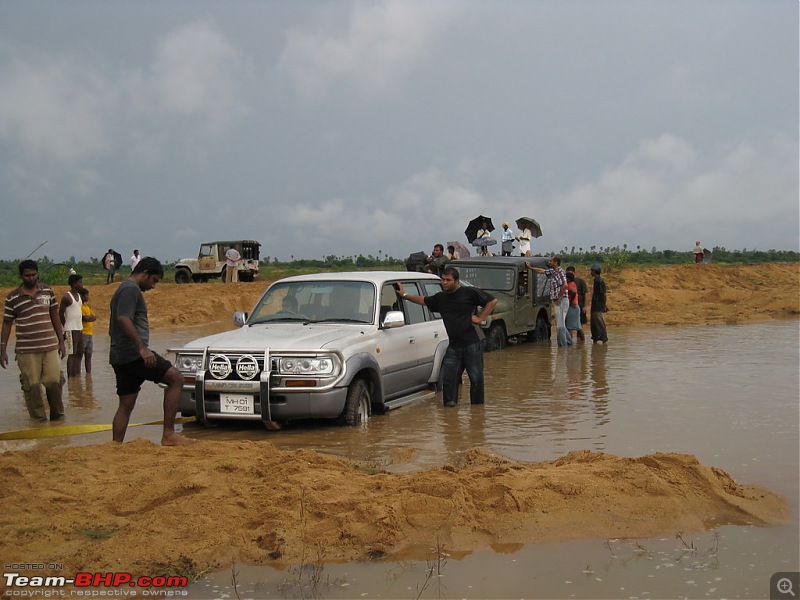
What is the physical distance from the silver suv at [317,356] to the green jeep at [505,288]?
6540 mm

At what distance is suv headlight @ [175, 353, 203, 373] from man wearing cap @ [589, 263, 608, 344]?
1096cm

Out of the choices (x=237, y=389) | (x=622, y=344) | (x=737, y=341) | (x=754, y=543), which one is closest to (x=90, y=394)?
(x=237, y=389)

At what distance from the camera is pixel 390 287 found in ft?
34.2

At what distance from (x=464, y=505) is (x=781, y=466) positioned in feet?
10.5

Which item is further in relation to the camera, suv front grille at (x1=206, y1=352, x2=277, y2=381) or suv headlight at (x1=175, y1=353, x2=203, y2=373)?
suv headlight at (x1=175, y1=353, x2=203, y2=373)

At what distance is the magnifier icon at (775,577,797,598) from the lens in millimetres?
4559

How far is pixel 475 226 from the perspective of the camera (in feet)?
85.0

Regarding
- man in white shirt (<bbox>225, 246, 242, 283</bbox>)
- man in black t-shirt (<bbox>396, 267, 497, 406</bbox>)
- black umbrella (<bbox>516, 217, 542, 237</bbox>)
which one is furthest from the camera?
man in white shirt (<bbox>225, 246, 242, 283</bbox>)

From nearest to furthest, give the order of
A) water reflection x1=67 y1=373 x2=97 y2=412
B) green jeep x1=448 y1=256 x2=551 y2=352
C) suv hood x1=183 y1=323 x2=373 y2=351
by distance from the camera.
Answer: suv hood x1=183 y1=323 x2=373 y2=351, water reflection x1=67 y1=373 x2=97 y2=412, green jeep x1=448 y1=256 x2=551 y2=352

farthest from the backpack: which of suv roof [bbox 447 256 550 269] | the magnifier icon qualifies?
the magnifier icon

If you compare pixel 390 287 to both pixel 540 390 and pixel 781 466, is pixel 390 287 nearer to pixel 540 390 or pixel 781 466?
pixel 540 390

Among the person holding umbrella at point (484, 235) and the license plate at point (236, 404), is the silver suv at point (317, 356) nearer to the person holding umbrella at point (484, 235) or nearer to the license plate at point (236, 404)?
the license plate at point (236, 404)

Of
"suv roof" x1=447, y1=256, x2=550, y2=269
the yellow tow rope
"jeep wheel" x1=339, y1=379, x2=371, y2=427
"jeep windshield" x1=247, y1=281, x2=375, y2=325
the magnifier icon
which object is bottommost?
the magnifier icon

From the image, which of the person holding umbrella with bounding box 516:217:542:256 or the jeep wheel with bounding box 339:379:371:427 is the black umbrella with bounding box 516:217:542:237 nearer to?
the person holding umbrella with bounding box 516:217:542:256
